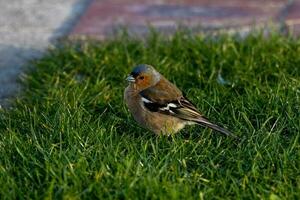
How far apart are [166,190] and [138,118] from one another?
49.1 inches

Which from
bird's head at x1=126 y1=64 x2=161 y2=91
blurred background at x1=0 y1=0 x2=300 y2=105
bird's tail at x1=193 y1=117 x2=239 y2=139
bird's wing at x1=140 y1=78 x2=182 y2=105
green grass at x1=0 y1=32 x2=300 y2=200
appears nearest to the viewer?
green grass at x1=0 y1=32 x2=300 y2=200

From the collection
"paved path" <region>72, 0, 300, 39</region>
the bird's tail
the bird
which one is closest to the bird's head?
the bird

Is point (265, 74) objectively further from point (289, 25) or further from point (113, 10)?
point (113, 10)

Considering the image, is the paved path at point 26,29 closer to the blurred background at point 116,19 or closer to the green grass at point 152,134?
the blurred background at point 116,19

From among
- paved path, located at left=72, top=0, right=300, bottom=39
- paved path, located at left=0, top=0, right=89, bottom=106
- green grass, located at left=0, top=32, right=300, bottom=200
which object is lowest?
paved path, located at left=72, top=0, right=300, bottom=39

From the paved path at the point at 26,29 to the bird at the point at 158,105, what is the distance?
120cm

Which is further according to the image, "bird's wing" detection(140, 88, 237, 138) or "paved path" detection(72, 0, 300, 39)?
"paved path" detection(72, 0, 300, 39)

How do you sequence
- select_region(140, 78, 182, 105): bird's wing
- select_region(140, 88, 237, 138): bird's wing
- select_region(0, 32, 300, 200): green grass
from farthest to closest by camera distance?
Result: select_region(140, 78, 182, 105): bird's wing
select_region(140, 88, 237, 138): bird's wing
select_region(0, 32, 300, 200): green grass

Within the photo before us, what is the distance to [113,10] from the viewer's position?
29.1 feet

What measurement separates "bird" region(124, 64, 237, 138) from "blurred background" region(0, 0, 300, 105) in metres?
1.75

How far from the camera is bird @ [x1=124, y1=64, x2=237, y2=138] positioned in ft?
18.5

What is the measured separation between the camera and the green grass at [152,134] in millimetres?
4691

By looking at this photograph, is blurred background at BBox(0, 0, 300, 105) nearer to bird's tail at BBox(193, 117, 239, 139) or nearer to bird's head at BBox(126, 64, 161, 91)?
bird's head at BBox(126, 64, 161, 91)

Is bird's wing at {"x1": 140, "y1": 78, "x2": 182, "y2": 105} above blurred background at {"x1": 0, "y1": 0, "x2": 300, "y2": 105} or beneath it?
above
